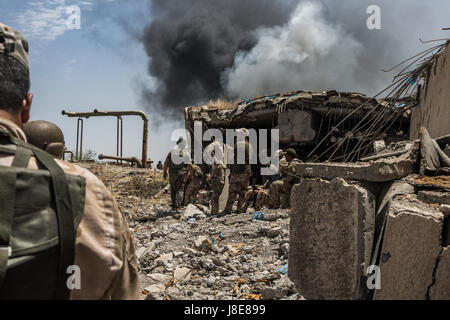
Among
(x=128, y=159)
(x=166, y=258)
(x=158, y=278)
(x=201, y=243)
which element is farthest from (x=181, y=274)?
(x=128, y=159)

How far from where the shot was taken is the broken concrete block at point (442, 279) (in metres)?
2.01

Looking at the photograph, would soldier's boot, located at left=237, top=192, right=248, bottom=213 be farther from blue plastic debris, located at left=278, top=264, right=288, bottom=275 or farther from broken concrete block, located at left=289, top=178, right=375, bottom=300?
broken concrete block, located at left=289, top=178, right=375, bottom=300

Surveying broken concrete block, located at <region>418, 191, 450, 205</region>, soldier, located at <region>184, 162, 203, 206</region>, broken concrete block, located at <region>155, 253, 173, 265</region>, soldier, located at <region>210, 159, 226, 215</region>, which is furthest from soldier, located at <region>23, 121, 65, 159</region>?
soldier, located at <region>184, 162, 203, 206</region>

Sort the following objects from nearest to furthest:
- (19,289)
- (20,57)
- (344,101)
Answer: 1. (19,289)
2. (20,57)
3. (344,101)

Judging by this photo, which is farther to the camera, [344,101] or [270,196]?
[344,101]

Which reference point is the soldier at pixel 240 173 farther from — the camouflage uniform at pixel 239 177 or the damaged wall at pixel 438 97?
the damaged wall at pixel 438 97

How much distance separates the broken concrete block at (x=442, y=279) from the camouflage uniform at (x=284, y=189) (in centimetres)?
522

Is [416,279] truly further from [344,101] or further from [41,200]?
[344,101]

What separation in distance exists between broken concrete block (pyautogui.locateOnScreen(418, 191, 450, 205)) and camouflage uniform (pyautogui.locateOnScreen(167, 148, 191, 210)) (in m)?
6.75

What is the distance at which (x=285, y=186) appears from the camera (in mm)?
7559

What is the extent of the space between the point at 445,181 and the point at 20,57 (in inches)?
96.4
